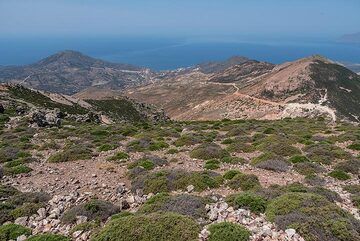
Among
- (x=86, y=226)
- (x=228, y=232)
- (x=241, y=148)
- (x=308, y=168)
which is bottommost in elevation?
(x=241, y=148)

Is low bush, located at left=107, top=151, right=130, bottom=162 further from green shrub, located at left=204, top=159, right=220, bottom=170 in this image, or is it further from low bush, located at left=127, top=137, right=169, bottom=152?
green shrub, located at left=204, top=159, right=220, bottom=170

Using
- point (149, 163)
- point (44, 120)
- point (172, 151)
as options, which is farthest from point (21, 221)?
point (44, 120)

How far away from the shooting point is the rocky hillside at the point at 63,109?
45.0 m

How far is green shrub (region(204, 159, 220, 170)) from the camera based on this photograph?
20859 mm

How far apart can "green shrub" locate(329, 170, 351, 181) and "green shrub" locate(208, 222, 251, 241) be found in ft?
35.1

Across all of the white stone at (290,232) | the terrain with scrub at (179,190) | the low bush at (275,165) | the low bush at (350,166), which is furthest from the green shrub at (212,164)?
the white stone at (290,232)

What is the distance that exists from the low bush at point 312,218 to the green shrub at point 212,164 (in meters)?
8.20

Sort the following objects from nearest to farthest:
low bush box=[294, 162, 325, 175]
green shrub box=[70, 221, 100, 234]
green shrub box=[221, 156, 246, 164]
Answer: green shrub box=[70, 221, 100, 234] → low bush box=[294, 162, 325, 175] → green shrub box=[221, 156, 246, 164]

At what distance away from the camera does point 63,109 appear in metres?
69.2

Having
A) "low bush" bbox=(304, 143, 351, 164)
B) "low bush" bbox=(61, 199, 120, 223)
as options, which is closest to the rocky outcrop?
"low bush" bbox=(304, 143, 351, 164)

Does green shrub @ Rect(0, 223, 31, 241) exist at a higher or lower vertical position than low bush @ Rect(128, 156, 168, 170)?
higher

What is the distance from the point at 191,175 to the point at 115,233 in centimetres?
762

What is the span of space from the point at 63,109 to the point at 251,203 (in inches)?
2428

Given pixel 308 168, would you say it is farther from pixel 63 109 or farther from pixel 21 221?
pixel 63 109
